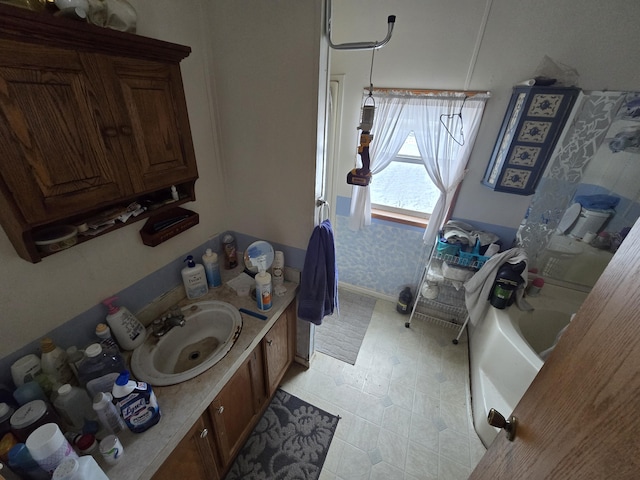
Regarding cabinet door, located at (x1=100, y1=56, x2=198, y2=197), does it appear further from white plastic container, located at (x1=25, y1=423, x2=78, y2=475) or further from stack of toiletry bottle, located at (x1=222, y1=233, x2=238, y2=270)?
white plastic container, located at (x1=25, y1=423, x2=78, y2=475)

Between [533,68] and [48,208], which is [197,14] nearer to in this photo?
[48,208]

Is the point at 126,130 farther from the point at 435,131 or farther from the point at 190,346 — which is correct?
the point at 435,131

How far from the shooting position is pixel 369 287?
256 centimetres

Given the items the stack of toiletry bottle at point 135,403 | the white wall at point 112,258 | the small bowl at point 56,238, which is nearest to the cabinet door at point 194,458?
the stack of toiletry bottle at point 135,403

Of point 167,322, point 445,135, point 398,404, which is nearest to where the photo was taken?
point 167,322

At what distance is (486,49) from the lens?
1.53 m

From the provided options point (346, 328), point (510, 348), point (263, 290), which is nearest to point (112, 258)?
point (263, 290)

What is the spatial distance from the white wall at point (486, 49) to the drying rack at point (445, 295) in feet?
1.24

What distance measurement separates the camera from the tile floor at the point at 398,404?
53.2 inches

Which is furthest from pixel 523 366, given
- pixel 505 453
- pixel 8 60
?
pixel 8 60

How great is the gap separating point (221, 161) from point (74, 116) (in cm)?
70

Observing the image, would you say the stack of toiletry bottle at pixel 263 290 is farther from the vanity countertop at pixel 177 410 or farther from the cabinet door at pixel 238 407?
the cabinet door at pixel 238 407

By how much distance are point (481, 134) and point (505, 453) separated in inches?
71.4

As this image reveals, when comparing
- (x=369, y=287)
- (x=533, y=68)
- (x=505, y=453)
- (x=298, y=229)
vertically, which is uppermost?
(x=533, y=68)
